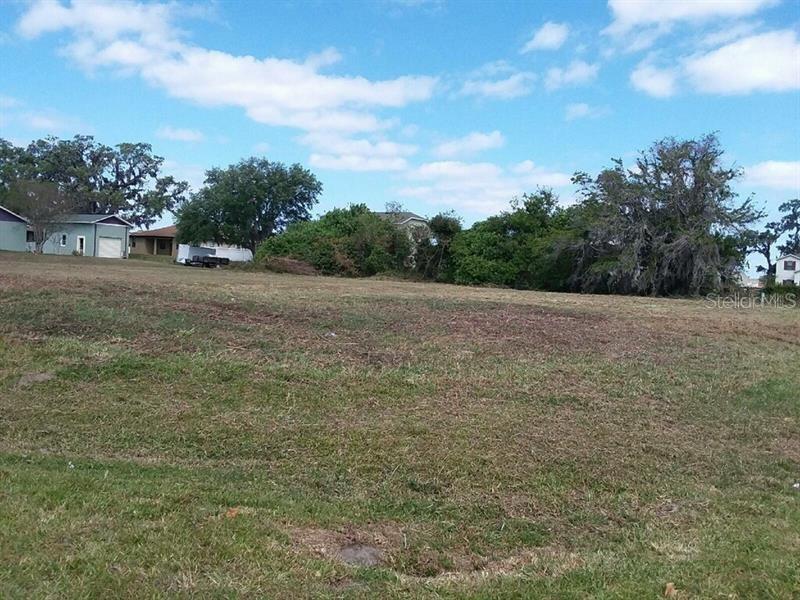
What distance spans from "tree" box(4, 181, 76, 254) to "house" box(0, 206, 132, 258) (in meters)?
0.50

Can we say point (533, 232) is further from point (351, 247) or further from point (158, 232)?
point (158, 232)

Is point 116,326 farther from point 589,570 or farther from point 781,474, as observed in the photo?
point 781,474

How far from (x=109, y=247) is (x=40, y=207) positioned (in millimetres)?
5898

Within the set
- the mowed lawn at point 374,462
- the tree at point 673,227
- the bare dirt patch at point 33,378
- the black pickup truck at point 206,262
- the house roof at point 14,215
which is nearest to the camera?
the mowed lawn at point 374,462

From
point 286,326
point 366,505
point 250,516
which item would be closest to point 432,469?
point 366,505

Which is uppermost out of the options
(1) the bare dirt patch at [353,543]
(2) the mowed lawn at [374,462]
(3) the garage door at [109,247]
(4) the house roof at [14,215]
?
(4) the house roof at [14,215]

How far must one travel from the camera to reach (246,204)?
2120 inches

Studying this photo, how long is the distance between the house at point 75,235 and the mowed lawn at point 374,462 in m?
43.2

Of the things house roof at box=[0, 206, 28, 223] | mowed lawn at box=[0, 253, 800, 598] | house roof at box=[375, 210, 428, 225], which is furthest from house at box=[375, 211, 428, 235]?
mowed lawn at box=[0, 253, 800, 598]

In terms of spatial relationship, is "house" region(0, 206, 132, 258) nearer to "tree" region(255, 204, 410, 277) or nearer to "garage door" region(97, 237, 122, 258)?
"garage door" region(97, 237, 122, 258)

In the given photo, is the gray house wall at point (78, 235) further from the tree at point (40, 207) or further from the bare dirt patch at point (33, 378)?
the bare dirt patch at point (33, 378)

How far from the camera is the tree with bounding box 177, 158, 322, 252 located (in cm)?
5284

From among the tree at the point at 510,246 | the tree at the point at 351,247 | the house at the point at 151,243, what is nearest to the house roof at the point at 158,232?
the house at the point at 151,243

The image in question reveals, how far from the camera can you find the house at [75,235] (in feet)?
157
